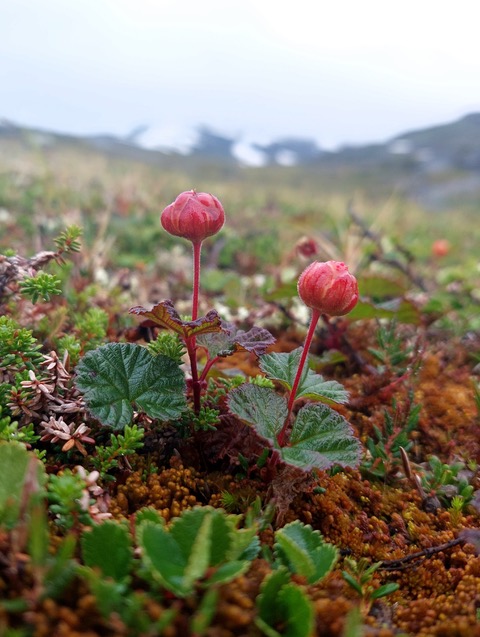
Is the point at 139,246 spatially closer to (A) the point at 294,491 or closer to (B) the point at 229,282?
(B) the point at 229,282

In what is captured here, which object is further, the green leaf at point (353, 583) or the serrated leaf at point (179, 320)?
the serrated leaf at point (179, 320)

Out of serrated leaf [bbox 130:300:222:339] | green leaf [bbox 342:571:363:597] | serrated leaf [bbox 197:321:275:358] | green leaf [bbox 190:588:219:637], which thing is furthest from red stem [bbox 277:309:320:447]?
green leaf [bbox 190:588:219:637]

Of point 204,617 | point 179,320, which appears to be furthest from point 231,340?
point 204,617

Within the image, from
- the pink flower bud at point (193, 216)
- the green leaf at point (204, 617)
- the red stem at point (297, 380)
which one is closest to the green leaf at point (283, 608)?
the green leaf at point (204, 617)

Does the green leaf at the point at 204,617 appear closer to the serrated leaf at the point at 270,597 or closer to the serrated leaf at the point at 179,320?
the serrated leaf at the point at 270,597

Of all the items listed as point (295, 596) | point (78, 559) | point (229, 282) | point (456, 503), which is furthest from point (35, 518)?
point (229, 282)

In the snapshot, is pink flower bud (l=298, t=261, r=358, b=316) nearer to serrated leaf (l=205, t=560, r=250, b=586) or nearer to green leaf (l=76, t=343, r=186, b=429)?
green leaf (l=76, t=343, r=186, b=429)
